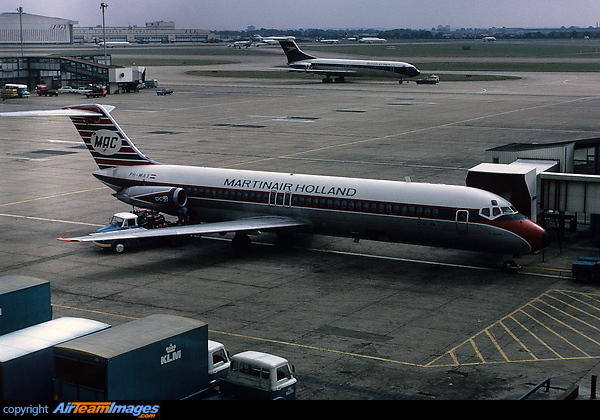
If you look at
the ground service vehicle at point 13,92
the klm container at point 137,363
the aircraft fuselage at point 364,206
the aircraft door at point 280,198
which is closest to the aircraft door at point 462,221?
the aircraft fuselage at point 364,206

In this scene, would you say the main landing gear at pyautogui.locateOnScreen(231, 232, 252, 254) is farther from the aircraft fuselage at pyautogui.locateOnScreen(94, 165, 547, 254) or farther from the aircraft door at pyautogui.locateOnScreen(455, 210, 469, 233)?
the aircraft door at pyautogui.locateOnScreen(455, 210, 469, 233)

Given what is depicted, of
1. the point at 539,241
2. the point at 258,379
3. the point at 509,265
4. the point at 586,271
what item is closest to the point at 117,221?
the point at 509,265

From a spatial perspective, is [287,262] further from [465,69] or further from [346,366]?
[465,69]

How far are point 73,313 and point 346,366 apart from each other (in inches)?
417

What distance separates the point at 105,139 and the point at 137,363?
84.8 ft

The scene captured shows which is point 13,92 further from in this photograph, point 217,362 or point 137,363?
point 137,363

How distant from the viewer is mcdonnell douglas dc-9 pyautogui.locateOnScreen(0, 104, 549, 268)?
3384 cm

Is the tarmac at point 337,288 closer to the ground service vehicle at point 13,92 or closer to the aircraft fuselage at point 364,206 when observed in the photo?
the aircraft fuselage at point 364,206

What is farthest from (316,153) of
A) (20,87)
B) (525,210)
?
(20,87)

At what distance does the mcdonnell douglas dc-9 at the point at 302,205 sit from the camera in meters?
33.8

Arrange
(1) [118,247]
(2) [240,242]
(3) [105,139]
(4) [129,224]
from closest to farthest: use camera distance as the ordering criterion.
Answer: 1. (2) [240,242]
2. (1) [118,247]
3. (4) [129,224]
4. (3) [105,139]

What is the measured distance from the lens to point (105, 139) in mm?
42188

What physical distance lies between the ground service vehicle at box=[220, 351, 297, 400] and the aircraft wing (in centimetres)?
1513

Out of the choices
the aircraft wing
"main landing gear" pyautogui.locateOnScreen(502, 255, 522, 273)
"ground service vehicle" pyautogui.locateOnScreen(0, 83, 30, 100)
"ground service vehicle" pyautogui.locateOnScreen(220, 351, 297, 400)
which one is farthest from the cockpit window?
"ground service vehicle" pyautogui.locateOnScreen(0, 83, 30, 100)
